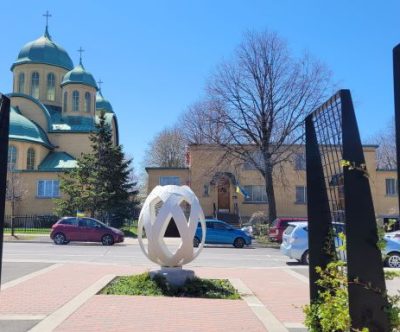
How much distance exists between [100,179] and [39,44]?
28.5 m

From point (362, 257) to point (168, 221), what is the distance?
7.40 meters

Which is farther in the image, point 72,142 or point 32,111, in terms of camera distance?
point 32,111

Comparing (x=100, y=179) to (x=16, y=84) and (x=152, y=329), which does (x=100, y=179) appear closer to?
(x=16, y=84)

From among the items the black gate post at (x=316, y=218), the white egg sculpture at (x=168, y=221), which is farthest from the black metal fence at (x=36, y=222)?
the black gate post at (x=316, y=218)

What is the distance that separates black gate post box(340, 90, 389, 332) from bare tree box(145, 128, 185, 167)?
66.0m

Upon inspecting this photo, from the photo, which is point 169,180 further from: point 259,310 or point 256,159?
point 259,310

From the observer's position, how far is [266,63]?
113ft

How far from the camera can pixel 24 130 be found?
49281mm

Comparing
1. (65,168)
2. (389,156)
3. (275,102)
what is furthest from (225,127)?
(389,156)

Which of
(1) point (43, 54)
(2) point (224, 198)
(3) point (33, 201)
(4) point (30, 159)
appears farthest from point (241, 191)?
(1) point (43, 54)

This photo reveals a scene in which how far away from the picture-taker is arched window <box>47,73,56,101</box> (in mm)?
59688

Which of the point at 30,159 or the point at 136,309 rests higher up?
the point at 30,159

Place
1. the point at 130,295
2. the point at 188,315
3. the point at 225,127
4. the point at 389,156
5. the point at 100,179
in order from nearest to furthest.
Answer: the point at 188,315 < the point at 130,295 < the point at 225,127 < the point at 100,179 < the point at 389,156

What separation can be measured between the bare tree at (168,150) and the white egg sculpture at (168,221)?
58580 millimetres
